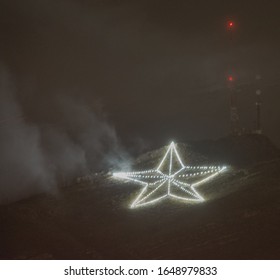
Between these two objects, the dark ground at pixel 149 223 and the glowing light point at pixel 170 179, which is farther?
the glowing light point at pixel 170 179

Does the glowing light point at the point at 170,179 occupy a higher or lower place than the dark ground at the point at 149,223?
higher

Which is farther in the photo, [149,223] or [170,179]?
[170,179]

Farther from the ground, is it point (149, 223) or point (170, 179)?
point (170, 179)

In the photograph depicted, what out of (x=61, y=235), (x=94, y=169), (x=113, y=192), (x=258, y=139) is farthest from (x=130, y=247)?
(x=258, y=139)
